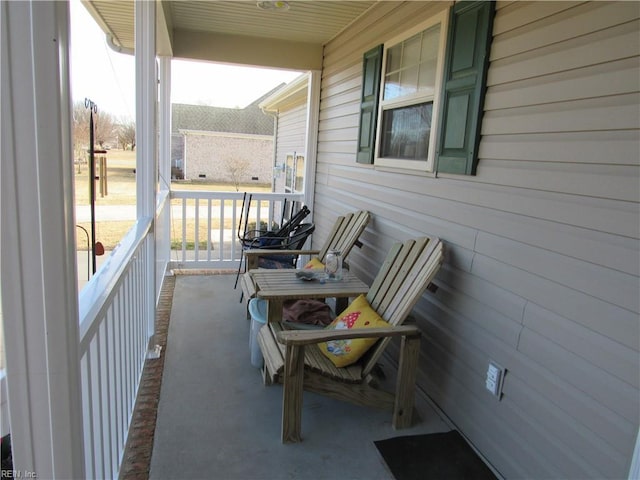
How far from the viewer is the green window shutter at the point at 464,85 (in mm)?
2326

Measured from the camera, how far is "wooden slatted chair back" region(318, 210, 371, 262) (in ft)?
12.3

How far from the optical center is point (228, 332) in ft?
12.1

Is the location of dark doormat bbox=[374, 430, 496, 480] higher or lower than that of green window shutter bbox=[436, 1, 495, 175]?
lower

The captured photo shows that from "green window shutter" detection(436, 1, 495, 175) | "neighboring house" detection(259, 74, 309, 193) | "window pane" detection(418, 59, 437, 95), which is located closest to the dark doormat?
"green window shutter" detection(436, 1, 495, 175)

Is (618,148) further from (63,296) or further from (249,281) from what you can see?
(249,281)

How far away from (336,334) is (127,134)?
1.66 m

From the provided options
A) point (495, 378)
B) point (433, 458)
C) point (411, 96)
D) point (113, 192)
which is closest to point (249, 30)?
point (411, 96)

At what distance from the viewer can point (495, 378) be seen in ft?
7.10

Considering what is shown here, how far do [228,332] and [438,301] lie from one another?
71.5 inches

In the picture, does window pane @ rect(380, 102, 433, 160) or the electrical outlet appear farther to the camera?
window pane @ rect(380, 102, 433, 160)

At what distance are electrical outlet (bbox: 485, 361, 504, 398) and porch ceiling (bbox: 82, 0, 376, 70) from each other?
120 inches

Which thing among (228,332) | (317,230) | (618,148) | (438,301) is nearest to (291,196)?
(317,230)

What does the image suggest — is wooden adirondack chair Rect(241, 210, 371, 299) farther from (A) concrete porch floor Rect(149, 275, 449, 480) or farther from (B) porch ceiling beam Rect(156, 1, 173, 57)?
(B) porch ceiling beam Rect(156, 1, 173, 57)

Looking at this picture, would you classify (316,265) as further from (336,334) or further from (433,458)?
(433,458)
